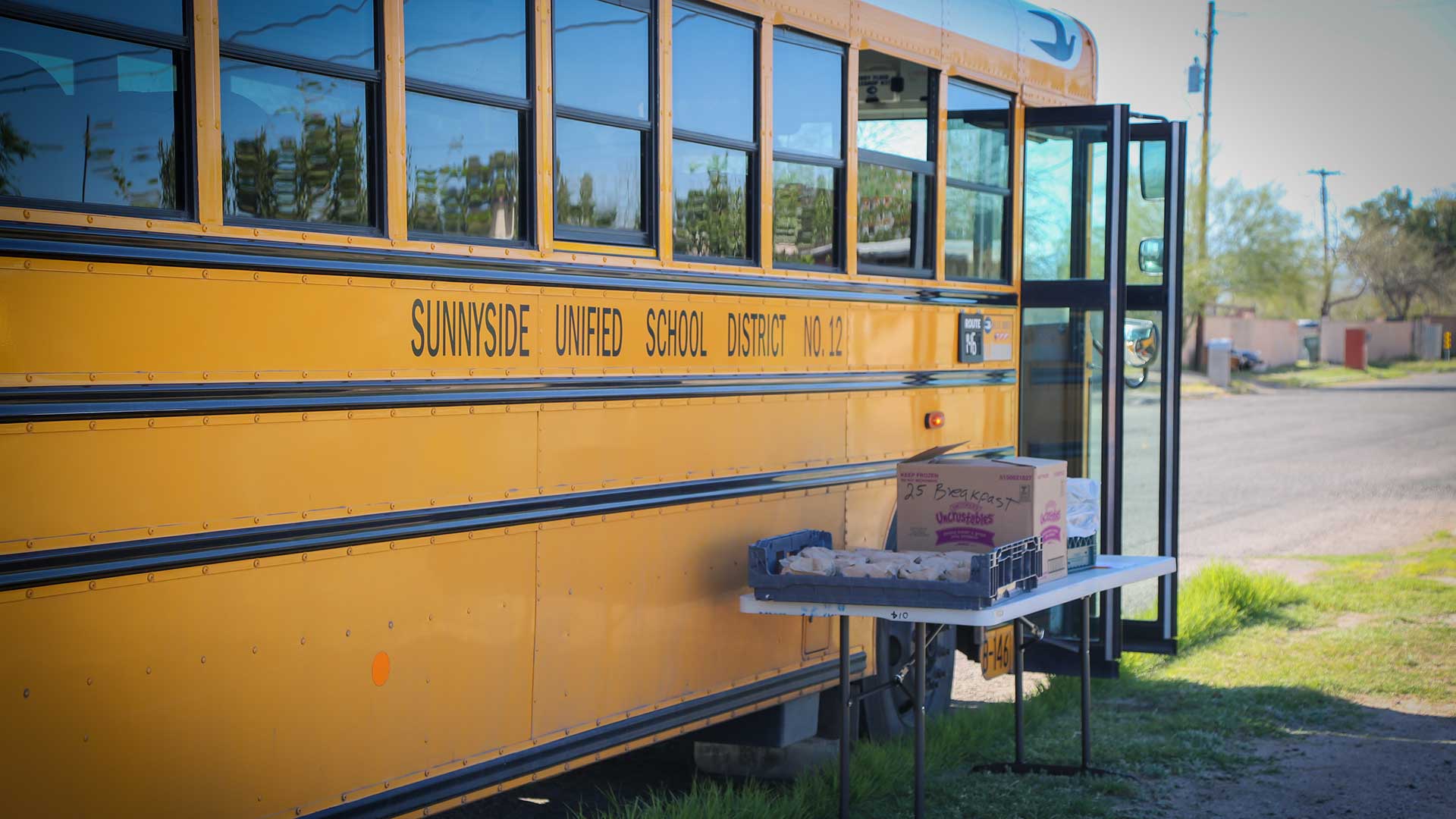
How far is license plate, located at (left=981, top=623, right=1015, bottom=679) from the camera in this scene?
548cm

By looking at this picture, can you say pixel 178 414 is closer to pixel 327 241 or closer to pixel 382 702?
pixel 327 241

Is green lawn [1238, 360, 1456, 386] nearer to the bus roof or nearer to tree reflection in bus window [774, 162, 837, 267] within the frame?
the bus roof

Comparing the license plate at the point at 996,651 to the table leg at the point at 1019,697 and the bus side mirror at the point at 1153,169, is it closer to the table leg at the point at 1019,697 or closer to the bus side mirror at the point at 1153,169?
the table leg at the point at 1019,697

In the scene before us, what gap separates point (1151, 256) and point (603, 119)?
2.87m

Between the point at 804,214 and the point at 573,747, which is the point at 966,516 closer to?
the point at 804,214

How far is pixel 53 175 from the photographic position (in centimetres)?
248

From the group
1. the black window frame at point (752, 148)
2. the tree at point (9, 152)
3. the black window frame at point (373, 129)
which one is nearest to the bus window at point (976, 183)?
the black window frame at point (752, 148)

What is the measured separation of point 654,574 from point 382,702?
3.09ft

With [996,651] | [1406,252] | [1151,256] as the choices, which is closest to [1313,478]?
[1151,256]

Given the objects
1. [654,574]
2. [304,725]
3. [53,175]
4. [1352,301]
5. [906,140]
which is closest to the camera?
[53,175]

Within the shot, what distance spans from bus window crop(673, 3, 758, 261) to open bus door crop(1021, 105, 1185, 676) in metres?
1.81

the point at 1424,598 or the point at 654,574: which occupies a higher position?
the point at 654,574

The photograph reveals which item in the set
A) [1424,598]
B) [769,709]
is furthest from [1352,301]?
[769,709]

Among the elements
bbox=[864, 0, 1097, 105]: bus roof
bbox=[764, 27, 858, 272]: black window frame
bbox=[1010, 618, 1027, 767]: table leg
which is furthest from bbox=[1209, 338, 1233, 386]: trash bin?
bbox=[764, 27, 858, 272]: black window frame
